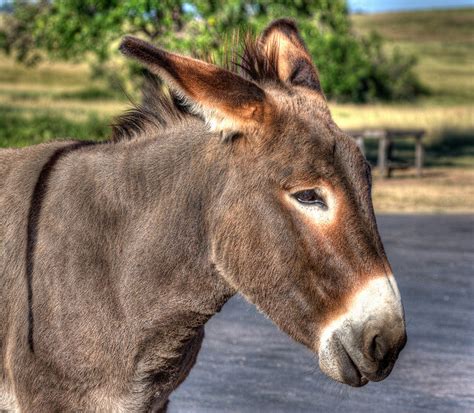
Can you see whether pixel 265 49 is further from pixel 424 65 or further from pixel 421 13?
pixel 421 13

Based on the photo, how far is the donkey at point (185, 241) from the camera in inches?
153

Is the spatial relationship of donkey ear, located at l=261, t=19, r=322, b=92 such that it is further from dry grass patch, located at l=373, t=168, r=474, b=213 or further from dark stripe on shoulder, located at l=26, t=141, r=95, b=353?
dry grass patch, located at l=373, t=168, r=474, b=213

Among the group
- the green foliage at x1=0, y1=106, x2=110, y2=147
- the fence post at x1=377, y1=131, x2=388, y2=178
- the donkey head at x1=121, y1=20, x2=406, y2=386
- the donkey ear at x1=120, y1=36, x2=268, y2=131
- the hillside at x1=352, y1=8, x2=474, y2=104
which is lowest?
the hillside at x1=352, y1=8, x2=474, y2=104

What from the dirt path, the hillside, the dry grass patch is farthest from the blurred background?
the hillside

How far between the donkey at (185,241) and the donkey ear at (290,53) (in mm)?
13

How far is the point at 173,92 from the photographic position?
14.2 ft

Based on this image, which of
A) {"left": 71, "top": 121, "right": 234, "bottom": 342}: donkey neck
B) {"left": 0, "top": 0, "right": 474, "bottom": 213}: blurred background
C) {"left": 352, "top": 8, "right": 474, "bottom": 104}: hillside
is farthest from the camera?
{"left": 352, "top": 8, "right": 474, "bottom": 104}: hillside

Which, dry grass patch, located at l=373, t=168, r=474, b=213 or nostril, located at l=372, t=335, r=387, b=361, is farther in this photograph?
dry grass patch, located at l=373, t=168, r=474, b=213

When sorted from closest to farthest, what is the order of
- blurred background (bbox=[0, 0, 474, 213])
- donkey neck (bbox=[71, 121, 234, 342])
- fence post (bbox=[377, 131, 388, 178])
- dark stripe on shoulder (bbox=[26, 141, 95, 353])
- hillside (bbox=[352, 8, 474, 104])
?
1. donkey neck (bbox=[71, 121, 234, 342])
2. dark stripe on shoulder (bbox=[26, 141, 95, 353])
3. blurred background (bbox=[0, 0, 474, 213])
4. fence post (bbox=[377, 131, 388, 178])
5. hillside (bbox=[352, 8, 474, 104])

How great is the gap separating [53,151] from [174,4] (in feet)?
61.4

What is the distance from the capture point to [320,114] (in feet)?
13.8

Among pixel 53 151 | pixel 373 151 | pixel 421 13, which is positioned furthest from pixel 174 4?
pixel 421 13

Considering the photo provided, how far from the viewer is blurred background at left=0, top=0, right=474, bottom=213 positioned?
22.4 meters

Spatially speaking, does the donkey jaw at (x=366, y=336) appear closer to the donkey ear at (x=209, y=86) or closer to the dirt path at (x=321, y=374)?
the donkey ear at (x=209, y=86)
